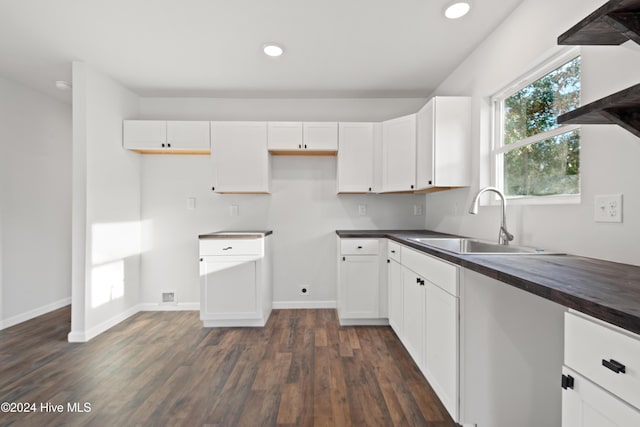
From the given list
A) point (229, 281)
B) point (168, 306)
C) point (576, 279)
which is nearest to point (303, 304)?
point (229, 281)

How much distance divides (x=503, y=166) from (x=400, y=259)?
41.3 inches

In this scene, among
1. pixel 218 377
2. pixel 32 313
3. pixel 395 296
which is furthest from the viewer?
pixel 32 313

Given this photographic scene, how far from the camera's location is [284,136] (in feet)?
9.82

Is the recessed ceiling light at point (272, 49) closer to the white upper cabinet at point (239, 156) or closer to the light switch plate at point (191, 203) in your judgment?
the white upper cabinet at point (239, 156)

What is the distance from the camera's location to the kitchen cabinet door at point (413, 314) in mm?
1854

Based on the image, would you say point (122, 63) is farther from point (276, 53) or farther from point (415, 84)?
point (415, 84)

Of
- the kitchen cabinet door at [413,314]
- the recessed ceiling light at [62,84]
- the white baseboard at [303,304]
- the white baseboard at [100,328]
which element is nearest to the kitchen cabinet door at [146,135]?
the recessed ceiling light at [62,84]

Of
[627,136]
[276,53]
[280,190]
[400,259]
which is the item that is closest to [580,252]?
[627,136]

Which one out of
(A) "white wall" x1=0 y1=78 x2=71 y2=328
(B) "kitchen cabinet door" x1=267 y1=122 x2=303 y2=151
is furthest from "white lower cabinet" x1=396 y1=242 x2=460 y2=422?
(A) "white wall" x1=0 y1=78 x2=71 y2=328

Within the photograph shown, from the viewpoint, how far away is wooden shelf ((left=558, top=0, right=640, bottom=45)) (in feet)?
2.46

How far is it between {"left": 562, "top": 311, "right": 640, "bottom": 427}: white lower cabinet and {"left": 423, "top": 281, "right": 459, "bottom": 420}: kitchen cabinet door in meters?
0.64

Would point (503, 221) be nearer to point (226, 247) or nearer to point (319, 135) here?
point (319, 135)

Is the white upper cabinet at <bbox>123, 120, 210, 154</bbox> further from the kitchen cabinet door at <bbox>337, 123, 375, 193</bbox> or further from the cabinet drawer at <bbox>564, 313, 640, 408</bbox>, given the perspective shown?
the cabinet drawer at <bbox>564, 313, 640, 408</bbox>

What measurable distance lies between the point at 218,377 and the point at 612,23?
2512 mm
